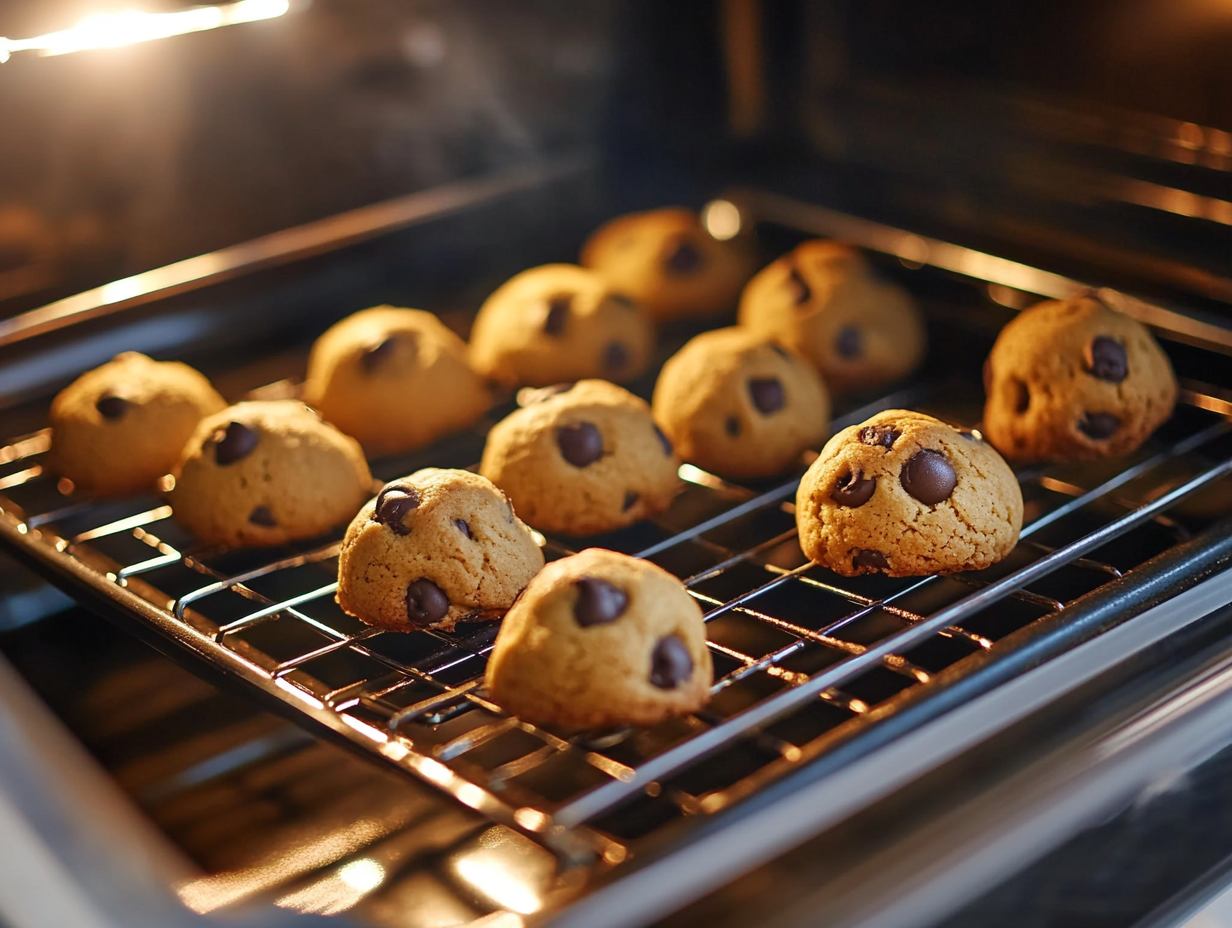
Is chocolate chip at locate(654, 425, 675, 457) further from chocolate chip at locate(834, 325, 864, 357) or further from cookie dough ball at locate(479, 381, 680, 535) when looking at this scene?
chocolate chip at locate(834, 325, 864, 357)

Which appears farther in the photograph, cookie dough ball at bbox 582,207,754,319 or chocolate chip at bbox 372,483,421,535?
cookie dough ball at bbox 582,207,754,319

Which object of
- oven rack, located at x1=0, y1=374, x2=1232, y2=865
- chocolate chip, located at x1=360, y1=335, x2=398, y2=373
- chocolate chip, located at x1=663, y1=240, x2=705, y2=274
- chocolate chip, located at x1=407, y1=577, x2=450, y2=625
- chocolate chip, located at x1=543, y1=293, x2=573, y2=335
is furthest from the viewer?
chocolate chip, located at x1=663, y1=240, x2=705, y2=274

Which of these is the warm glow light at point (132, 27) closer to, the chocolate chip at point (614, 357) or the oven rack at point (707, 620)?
the oven rack at point (707, 620)

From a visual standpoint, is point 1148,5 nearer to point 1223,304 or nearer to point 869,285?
point 1223,304

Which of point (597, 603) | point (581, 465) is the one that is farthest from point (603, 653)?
point (581, 465)

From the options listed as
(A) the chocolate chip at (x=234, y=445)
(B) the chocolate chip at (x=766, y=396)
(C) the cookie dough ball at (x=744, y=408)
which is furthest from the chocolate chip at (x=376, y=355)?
(B) the chocolate chip at (x=766, y=396)

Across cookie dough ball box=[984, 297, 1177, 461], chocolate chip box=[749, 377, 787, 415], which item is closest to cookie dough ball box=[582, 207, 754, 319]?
chocolate chip box=[749, 377, 787, 415]
